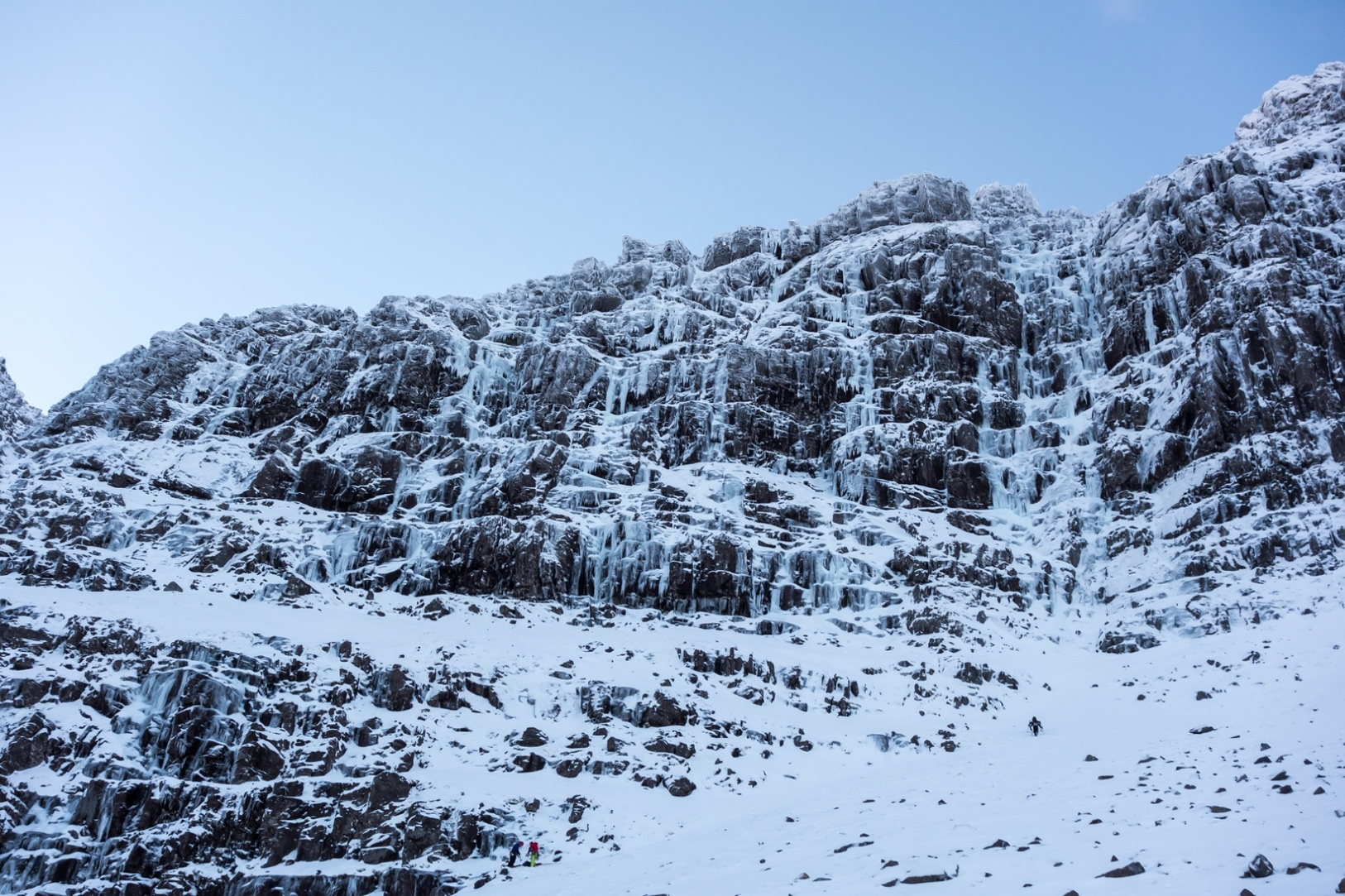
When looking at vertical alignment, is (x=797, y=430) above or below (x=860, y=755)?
above

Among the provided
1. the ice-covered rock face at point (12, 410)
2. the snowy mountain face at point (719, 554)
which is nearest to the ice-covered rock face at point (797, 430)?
the snowy mountain face at point (719, 554)

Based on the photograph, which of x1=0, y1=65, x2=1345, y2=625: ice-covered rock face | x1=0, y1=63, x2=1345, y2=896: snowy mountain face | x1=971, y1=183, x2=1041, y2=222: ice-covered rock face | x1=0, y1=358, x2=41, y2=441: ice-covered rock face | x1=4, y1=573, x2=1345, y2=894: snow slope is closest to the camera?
x1=4, y1=573, x2=1345, y2=894: snow slope

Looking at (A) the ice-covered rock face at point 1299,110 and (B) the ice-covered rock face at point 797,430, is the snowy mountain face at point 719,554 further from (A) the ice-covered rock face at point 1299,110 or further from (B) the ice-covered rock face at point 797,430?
(A) the ice-covered rock face at point 1299,110

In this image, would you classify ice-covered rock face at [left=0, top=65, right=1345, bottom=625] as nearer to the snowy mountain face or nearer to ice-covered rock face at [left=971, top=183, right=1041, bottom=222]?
the snowy mountain face

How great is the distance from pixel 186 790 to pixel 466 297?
73370 mm

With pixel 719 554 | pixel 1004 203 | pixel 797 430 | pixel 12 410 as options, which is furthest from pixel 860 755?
pixel 1004 203

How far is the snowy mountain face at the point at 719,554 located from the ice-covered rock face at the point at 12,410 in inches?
34.9

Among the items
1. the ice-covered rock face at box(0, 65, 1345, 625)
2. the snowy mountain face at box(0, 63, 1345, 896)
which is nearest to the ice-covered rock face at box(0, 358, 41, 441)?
the snowy mountain face at box(0, 63, 1345, 896)

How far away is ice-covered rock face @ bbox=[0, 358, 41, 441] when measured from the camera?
67.6m

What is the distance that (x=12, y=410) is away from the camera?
7119 centimetres

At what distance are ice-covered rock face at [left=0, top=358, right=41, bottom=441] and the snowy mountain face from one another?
0.89 meters

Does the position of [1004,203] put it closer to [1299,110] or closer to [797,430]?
[1299,110]

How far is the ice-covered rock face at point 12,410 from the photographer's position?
2660 inches

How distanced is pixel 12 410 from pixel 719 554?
2463 inches
